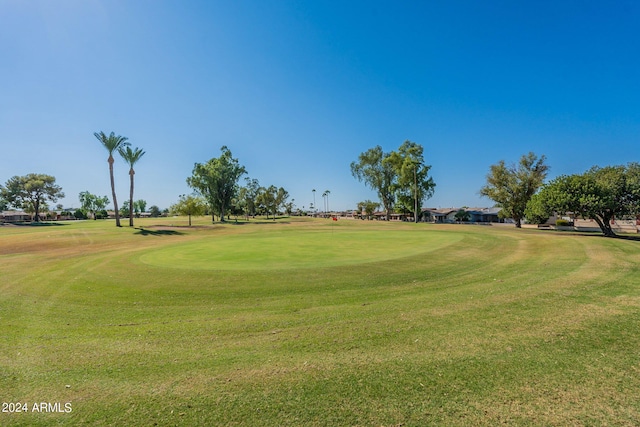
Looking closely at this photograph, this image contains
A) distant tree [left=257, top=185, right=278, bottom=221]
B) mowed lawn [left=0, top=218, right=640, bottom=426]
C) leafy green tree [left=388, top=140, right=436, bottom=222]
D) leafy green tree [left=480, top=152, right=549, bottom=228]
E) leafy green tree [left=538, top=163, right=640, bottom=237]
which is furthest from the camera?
distant tree [left=257, top=185, right=278, bottom=221]

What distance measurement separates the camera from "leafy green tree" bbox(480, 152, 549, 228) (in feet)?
157

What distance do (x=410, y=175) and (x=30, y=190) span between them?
95405mm

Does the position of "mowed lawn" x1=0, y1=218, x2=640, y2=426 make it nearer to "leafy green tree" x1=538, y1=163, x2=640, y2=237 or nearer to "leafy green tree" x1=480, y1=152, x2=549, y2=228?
"leafy green tree" x1=538, y1=163, x2=640, y2=237

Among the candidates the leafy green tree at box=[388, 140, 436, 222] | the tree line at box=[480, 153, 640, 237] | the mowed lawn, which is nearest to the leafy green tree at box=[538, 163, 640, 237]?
the tree line at box=[480, 153, 640, 237]

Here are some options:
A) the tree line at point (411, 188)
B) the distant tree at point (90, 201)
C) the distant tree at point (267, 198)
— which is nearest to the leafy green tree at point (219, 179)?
the tree line at point (411, 188)

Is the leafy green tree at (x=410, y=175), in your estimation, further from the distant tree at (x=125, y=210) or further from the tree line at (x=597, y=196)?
the distant tree at (x=125, y=210)

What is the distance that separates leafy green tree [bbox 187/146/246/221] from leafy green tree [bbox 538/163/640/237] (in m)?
62.8

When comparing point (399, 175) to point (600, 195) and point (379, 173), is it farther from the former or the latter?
point (600, 195)

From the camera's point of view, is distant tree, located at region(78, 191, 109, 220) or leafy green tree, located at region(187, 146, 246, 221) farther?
distant tree, located at region(78, 191, 109, 220)

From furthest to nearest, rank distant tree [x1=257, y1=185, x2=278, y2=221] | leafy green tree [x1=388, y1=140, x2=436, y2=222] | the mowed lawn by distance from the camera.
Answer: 1. distant tree [x1=257, y1=185, x2=278, y2=221]
2. leafy green tree [x1=388, y1=140, x2=436, y2=222]
3. the mowed lawn

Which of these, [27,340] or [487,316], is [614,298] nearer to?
[487,316]

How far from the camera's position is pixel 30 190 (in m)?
72.9

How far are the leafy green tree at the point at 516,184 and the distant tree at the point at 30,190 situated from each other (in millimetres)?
105550

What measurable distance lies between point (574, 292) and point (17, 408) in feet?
42.9
